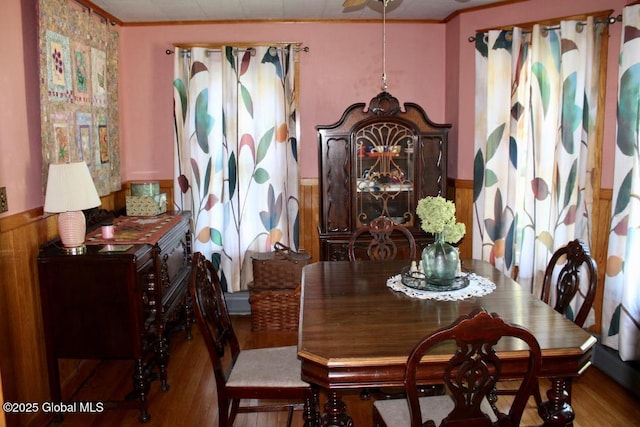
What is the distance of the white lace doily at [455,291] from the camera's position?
7.63 feet

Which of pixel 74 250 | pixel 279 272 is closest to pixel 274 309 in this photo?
pixel 279 272

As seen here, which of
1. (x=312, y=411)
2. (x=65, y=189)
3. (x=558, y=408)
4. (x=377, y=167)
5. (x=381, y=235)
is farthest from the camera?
(x=377, y=167)

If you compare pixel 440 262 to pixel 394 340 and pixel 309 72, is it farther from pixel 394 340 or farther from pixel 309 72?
pixel 309 72

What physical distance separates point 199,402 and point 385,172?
78.8 inches

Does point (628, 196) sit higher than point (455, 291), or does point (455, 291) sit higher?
point (628, 196)

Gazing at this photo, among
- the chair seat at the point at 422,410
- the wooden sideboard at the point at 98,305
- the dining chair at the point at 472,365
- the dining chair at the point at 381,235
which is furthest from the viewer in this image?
the dining chair at the point at 381,235

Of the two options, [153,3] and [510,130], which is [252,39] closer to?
[153,3]

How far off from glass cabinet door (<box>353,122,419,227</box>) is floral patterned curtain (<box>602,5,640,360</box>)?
4.38 feet

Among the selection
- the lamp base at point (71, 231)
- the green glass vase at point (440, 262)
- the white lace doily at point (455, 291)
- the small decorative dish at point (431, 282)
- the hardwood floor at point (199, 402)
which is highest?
the lamp base at point (71, 231)

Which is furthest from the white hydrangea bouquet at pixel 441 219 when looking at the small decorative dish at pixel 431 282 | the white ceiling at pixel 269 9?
the white ceiling at pixel 269 9

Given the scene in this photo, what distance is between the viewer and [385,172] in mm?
3961

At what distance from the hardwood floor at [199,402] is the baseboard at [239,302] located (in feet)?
2.98

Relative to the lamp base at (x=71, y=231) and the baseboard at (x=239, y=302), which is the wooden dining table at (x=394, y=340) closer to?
the lamp base at (x=71, y=231)

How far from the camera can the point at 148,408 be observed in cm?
290
